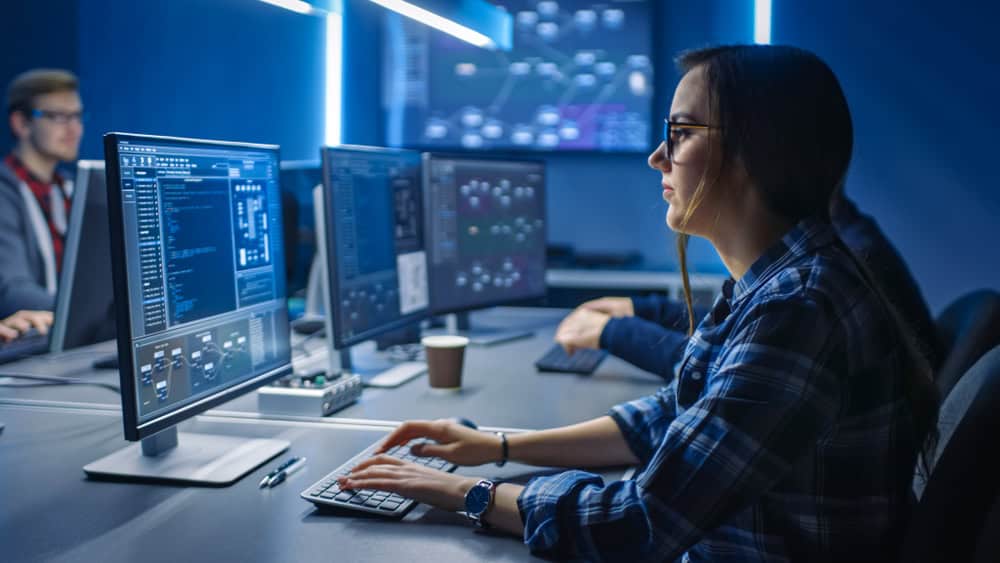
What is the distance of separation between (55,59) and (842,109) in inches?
131

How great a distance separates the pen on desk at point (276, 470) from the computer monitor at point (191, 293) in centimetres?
4

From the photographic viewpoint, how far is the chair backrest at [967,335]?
155cm

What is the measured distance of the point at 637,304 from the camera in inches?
91.4

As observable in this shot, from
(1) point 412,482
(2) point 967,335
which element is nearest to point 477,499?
(1) point 412,482

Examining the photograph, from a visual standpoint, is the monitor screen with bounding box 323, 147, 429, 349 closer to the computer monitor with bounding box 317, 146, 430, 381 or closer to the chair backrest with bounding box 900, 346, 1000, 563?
the computer monitor with bounding box 317, 146, 430, 381

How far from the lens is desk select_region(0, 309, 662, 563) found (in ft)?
3.31

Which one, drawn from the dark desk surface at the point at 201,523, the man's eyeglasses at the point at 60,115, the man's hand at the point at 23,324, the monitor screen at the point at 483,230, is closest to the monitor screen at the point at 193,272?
the dark desk surface at the point at 201,523

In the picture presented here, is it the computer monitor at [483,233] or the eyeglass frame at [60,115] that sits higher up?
the eyeglass frame at [60,115]

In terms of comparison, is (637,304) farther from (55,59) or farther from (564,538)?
(55,59)

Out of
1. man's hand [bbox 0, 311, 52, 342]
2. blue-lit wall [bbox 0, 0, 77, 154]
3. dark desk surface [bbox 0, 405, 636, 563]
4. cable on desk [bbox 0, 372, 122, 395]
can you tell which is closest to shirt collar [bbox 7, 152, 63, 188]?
blue-lit wall [bbox 0, 0, 77, 154]

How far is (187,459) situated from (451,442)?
419 mm

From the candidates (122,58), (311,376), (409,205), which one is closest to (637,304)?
(409,205)

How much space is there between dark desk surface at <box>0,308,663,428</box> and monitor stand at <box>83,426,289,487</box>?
25cm

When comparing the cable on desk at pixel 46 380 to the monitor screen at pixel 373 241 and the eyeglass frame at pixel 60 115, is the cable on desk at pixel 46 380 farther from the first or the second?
the eyeglass frame at pixel 60 115
